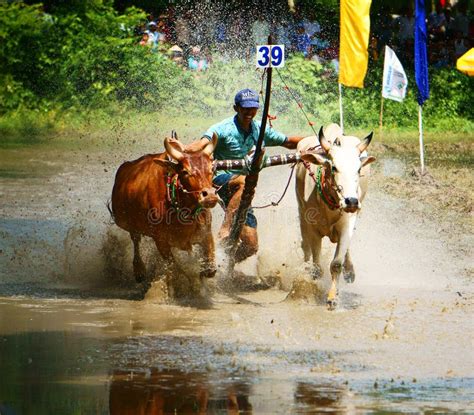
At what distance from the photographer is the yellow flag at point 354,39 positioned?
20.2 m

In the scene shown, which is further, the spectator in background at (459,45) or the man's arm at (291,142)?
the spectator in background at (459,45)

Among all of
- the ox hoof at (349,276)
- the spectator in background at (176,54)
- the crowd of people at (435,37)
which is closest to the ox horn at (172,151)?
the ox hoof at (349,276)

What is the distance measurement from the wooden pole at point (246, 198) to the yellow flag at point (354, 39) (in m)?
8.18

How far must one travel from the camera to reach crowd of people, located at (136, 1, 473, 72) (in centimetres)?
2670

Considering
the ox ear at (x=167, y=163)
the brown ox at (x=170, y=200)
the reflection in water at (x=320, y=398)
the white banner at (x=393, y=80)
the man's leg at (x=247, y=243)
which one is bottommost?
the reflection in water at (x=320, y=398)

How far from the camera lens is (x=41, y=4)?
92.0 feet

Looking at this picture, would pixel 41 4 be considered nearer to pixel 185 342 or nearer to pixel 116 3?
pixel 116 3

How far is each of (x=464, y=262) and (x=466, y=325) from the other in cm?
345

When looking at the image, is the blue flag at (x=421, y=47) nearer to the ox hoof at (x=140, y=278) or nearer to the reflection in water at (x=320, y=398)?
the ox hoof at (x=140, y=278)

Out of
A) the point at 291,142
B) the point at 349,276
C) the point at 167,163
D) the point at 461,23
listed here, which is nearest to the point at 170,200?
the point at 167,163

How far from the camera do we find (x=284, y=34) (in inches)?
1092

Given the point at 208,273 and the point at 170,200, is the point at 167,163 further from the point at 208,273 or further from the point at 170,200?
the point at 208,273

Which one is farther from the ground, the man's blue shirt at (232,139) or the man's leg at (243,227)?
the man's blue shirt at (232,139)

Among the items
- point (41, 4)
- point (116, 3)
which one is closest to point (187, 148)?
point (41, 4)
